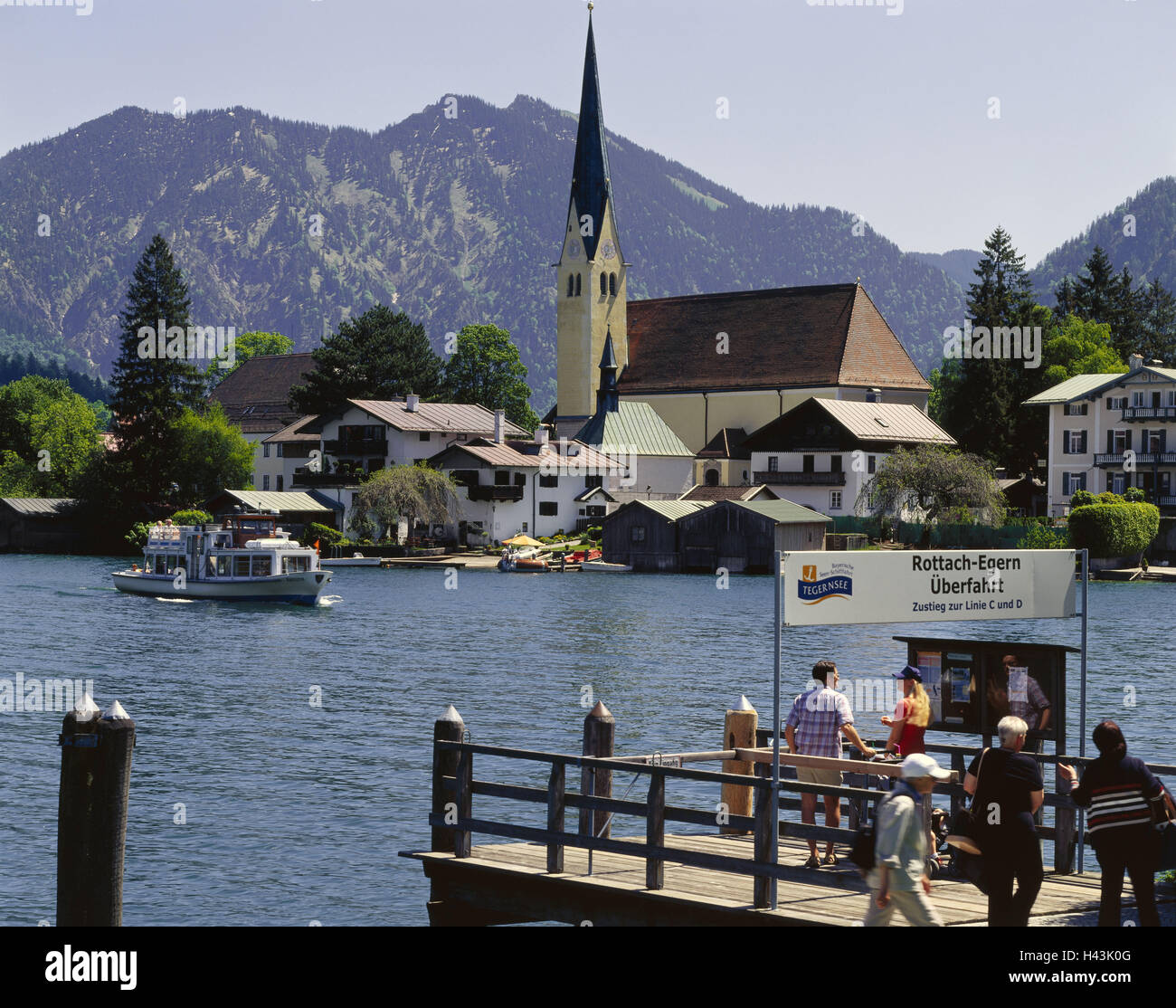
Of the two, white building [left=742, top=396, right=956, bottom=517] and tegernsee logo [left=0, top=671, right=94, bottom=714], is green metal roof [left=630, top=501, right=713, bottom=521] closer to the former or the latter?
white building [left=742, top=396, right=956, bottom=517]

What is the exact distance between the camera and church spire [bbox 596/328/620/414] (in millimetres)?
135625

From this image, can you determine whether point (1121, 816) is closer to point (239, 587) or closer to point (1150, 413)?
point (239, 587)

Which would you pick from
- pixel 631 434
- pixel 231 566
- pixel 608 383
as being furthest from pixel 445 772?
pixel 608 383

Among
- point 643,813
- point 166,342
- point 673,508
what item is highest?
point 166,342

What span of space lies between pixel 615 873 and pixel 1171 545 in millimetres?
93599

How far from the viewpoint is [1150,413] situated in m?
107

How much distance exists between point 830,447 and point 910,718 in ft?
335

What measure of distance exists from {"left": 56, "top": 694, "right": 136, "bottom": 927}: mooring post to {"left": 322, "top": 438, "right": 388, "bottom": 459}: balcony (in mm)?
113836

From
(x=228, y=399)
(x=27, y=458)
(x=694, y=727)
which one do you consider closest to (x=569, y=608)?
(x=694, y=727)

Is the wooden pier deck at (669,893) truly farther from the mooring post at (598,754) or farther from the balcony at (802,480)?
the balcony at (802,480)

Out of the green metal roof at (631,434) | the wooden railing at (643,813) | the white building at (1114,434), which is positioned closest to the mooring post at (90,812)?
the wooden railing at (643,813)

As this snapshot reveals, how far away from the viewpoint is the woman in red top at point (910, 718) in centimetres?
1620

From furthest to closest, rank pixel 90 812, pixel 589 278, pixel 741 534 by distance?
1. pixel 589 278
2. pixel 741 534
3. pixel 90 812
